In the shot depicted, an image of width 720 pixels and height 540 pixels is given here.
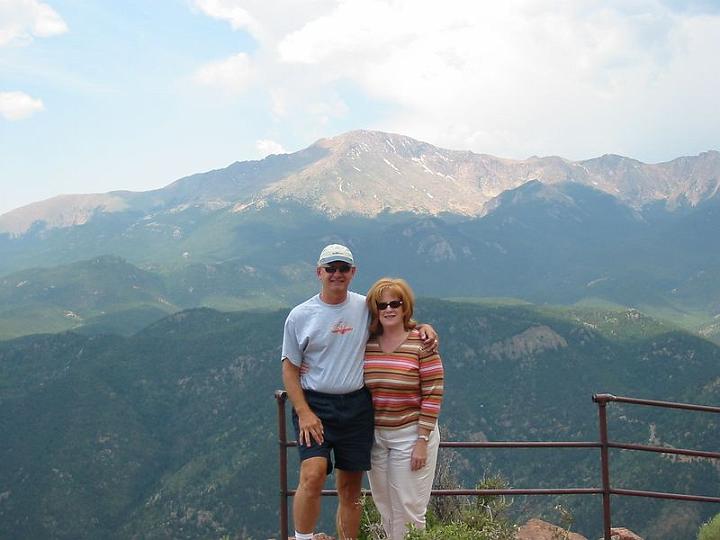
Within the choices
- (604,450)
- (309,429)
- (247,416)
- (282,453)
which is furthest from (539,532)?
(247,416)

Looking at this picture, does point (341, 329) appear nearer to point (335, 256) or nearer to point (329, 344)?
point (329, 344)

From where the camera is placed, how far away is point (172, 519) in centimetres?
8769

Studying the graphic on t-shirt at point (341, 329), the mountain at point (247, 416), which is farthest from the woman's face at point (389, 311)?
the mountain at point (247, 416)

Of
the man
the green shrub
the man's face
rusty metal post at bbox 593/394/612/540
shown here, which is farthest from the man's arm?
the green shrub

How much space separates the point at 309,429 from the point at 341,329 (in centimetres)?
83

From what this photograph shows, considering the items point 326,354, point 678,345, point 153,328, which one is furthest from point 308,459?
point 153,328

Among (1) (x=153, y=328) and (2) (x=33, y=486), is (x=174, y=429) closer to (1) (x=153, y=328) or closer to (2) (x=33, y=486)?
(2) (x=33, y=486)

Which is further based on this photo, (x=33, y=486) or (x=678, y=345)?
(x=678, y=345)

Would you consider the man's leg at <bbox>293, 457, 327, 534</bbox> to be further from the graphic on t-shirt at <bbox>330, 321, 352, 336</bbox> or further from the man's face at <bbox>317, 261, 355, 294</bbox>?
the man's face at <bbox>317, 261, 355, 294</bbox>

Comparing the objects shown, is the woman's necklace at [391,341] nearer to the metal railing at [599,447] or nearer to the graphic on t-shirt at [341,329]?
the graphic on t-shirt at [341,329]

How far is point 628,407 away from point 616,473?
965 inches

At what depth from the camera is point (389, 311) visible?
5.98 meters

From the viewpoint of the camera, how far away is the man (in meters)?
5.92

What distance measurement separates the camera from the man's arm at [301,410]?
19.3ft
